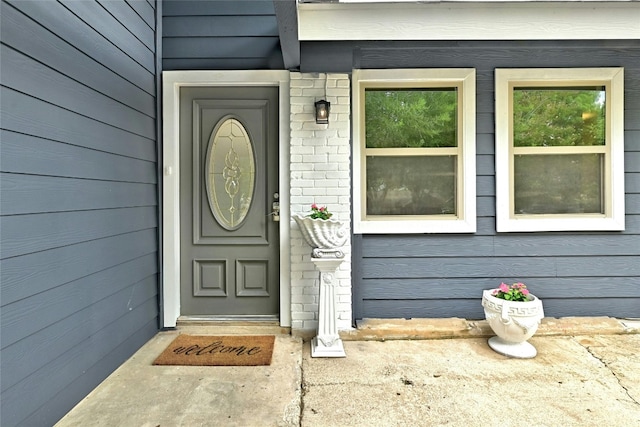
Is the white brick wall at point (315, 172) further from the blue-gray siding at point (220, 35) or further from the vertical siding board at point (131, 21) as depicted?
the vertical siding board at point (131, 21)

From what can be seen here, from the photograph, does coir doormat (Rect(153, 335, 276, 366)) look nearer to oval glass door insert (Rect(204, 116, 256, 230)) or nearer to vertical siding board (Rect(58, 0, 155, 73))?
oval glass door insert (Rect(204, 116, 256, 230))

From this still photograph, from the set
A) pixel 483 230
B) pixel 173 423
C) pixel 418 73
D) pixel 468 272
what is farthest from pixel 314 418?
pixel 418 73

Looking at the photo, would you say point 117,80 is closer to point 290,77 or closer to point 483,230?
point 290,77

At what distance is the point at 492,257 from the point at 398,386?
135cm

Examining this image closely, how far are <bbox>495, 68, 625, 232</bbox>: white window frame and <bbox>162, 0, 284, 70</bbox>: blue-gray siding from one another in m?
1.77

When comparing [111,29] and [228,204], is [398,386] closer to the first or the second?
[228,204]

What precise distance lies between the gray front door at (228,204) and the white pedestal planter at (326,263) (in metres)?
0.54

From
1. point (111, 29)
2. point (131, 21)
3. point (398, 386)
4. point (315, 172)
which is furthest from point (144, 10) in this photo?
point (398, 386)

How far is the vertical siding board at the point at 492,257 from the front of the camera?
8.51 ft

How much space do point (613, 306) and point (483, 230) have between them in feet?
3.86

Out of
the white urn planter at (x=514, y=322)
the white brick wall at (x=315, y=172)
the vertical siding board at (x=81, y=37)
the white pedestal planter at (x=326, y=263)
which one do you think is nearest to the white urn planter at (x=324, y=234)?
the white pedestal planter at (x=326, y=263)

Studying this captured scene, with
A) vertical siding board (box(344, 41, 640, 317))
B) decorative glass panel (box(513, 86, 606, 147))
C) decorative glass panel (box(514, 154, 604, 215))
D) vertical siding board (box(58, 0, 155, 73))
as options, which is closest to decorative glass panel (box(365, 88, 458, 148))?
vertical siding board (box(344, 41, 640, 317))

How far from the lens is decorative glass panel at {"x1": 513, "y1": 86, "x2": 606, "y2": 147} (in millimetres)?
2645

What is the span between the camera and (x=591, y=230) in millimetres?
2586
